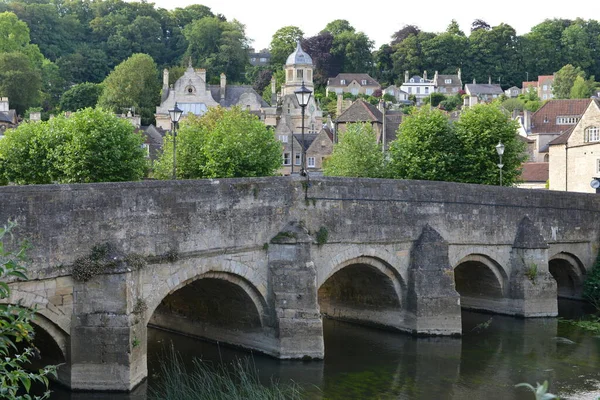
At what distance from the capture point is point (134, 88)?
94.4 metres

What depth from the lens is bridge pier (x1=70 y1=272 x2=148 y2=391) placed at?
18.7 metres

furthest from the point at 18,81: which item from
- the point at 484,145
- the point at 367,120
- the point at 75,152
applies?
the point at 484,145

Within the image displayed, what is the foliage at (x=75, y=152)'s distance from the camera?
119 feet

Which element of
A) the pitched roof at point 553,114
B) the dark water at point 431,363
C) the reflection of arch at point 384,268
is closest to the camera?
the dark water at point 431,363

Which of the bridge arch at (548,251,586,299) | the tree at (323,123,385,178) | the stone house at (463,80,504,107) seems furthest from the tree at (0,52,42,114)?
the bridge arch at (548,251,586,299)

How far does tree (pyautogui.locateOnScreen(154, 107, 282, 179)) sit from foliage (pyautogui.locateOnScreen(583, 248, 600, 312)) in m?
15.9

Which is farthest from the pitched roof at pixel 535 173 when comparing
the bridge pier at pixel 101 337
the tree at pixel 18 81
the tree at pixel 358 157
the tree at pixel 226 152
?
the tree at pixel 18 81

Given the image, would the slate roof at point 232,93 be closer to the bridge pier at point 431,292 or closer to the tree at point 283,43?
the tree at point 283,43

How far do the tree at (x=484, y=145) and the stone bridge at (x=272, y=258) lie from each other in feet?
23.1

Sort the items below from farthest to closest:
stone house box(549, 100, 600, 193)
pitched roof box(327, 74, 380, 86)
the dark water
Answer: pitched roof box(327, 74, 380, 86)
stone house box(549, 100, 600, 193)
the dark water

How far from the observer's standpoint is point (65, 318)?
1852cm

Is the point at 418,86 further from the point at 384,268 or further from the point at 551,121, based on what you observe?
the point at 384,268

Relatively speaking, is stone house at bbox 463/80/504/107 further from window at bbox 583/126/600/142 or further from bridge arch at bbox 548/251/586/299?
bridge arch at bbox 548/251/586/299

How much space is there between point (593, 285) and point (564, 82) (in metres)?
91.5
